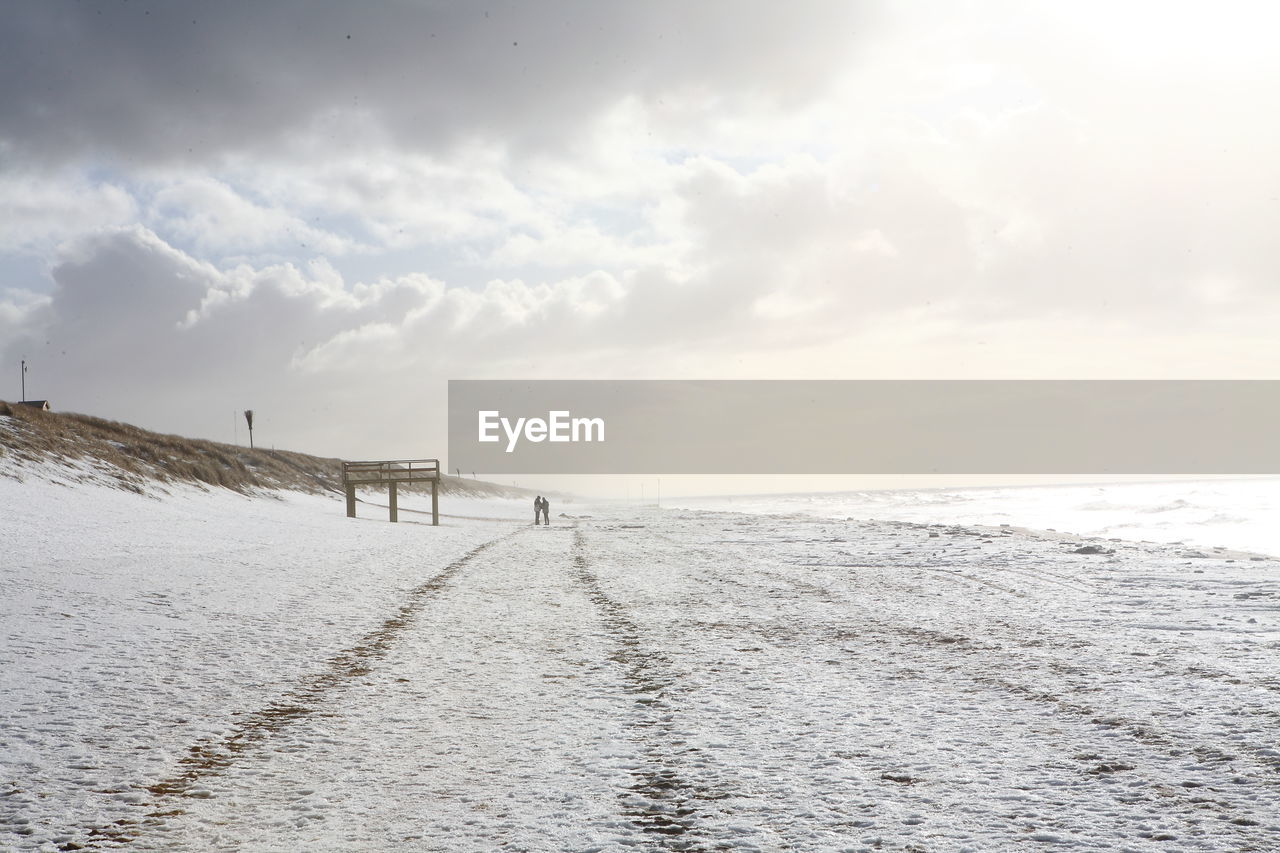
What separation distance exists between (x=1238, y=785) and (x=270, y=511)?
35.6 meters

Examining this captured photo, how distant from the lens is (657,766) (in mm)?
4266

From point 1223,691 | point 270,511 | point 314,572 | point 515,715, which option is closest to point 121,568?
point 314,572

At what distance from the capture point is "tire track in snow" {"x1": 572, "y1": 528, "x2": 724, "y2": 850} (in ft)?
11.4

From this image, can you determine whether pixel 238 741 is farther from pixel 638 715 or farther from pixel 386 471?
pixel 386 471

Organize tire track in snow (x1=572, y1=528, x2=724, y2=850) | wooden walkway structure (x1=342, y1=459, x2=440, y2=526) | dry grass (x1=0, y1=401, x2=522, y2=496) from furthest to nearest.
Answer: wooden walkway structure (x1=342, y1=459, x2=440, y2=526)
dry grass (x1=0, y1=401, x2=522, y2=496)
tire track in snow (x1=572, y1=528, x2=724, y2=850)

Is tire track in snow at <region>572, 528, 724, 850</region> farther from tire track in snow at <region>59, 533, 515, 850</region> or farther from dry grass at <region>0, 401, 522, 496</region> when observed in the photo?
dry grass at <region>0, 401, 522, 496</region>

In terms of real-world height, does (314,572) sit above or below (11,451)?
below

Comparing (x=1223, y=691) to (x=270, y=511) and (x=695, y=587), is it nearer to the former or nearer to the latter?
(x=695, y=587)

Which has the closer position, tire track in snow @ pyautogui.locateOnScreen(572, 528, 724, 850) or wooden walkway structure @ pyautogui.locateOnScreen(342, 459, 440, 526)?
tire track in snow @ pyautogui.locateOnScreen(572, 528, 724, 850)

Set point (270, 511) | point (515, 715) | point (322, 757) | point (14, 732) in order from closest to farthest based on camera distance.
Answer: point (322, 757) → point (14, 732) → point (515, 715) → point (270, 511)

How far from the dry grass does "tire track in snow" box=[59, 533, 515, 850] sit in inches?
953

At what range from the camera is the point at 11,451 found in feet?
88.5

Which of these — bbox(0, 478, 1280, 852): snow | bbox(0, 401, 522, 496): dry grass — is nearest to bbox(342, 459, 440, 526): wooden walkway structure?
bbox(0, 401, 522, 496): dry grass

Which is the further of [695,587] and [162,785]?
[695,587]
